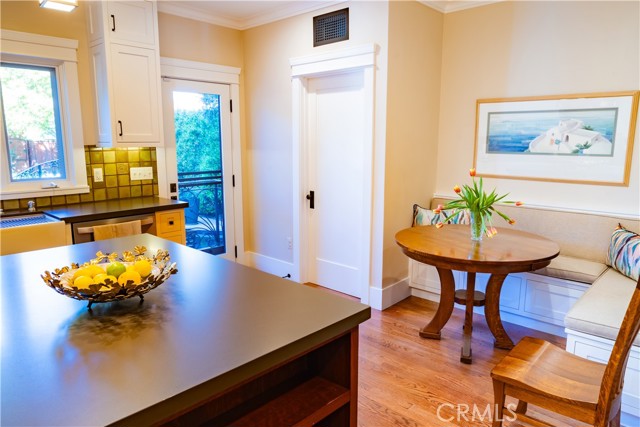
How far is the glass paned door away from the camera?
13.6ft

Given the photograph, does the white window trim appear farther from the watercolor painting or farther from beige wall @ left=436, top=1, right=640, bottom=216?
the watercolor painting

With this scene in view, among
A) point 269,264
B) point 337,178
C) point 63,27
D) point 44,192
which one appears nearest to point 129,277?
point 44,192

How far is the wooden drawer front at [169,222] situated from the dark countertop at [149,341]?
1784 millimetres

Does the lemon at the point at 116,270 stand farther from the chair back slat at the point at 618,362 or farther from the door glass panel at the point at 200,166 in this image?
the door glass panel at the point at 200,166

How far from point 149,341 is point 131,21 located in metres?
3.18

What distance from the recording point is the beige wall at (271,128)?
4070 millimetres

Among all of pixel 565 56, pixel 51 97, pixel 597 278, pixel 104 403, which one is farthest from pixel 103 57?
pixel 597 278

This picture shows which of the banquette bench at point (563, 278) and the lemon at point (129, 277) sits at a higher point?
the lemon at point (129, 277)

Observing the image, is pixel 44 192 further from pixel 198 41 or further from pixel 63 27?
pixel 198 41

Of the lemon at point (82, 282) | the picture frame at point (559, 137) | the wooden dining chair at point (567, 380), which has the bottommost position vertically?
the wooden dining chair at point (567, 380)

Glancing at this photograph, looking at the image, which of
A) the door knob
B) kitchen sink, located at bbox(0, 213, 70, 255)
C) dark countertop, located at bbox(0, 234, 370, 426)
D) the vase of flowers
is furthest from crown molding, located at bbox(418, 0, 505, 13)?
kitchen sink, located at bbox(0, 213, 70, 255)

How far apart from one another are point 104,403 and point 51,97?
3.46m

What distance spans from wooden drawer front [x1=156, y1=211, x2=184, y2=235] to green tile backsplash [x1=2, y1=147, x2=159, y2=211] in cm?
58

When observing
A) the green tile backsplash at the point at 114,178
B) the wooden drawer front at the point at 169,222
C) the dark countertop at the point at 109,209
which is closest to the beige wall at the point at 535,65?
the wooden drawer front at the point at 169,222
